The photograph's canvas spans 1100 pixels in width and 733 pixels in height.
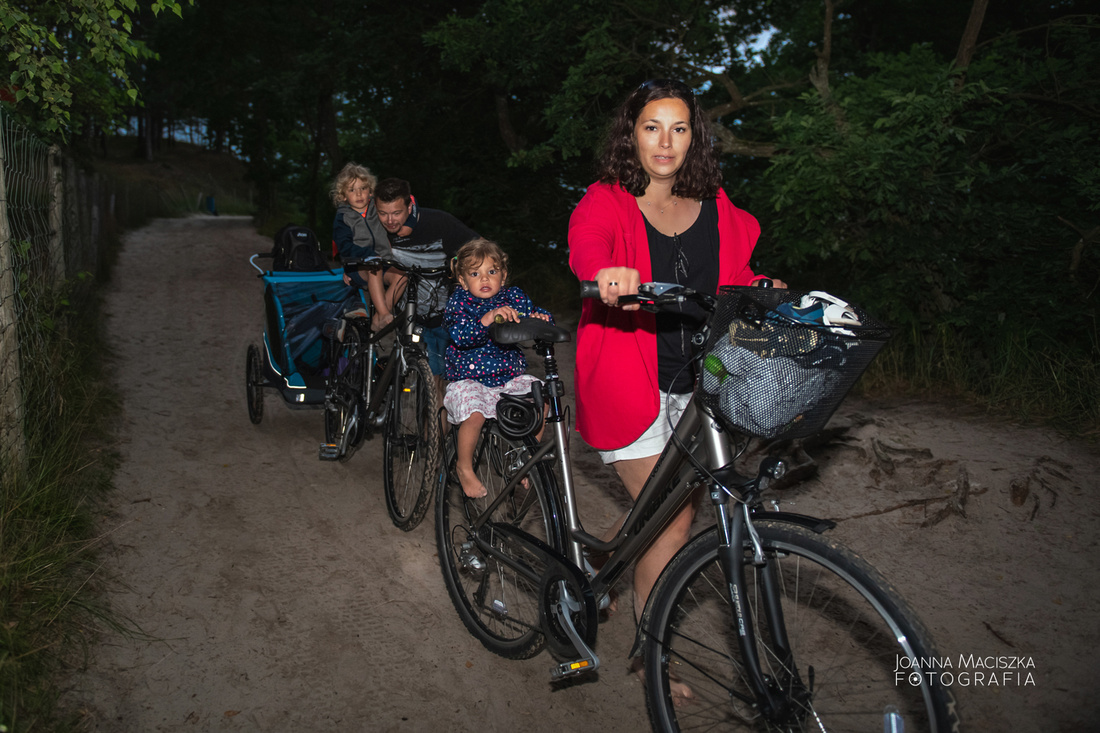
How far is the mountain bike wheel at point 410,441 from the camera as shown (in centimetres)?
453

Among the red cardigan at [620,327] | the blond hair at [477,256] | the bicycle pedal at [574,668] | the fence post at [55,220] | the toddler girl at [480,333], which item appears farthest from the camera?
the fence post at [55,220]

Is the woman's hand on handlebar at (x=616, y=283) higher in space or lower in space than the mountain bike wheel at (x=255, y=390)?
higher

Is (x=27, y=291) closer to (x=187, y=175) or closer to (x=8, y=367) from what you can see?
(x=8, y=367)

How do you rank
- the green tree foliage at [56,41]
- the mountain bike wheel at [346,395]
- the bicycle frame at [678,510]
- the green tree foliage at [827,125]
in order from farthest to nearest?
the green tree foliage at [827,125] < the mountain bike wheel at [346,395] < the green tree foliage at [56,41] < the bicycle frame at [678,510]

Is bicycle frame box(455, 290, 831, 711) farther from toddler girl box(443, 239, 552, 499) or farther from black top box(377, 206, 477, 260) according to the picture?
black top box(377, 206, 477, 260)

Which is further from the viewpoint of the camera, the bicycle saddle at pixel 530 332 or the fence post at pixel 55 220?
the fence post at pixel 55 220

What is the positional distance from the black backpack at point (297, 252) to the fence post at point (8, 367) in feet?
8.18

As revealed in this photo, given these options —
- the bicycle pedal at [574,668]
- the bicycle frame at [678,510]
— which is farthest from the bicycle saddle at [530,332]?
the bicycle pedal at [574,668]

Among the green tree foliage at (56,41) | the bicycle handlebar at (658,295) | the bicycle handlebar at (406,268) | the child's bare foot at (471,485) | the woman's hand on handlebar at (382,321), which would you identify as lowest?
the child's bare foot at (471,485)

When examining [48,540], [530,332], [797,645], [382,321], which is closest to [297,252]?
[382,321]

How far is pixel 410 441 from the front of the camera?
4832mm

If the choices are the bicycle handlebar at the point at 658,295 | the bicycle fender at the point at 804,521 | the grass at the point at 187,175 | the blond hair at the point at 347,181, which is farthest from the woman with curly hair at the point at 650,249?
the grass at the point at 187,175

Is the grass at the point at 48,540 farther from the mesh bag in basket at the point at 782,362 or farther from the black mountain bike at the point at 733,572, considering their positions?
the mesh bag in basket at the point at 782,362

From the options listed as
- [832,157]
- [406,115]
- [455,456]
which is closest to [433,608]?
[455,456]
